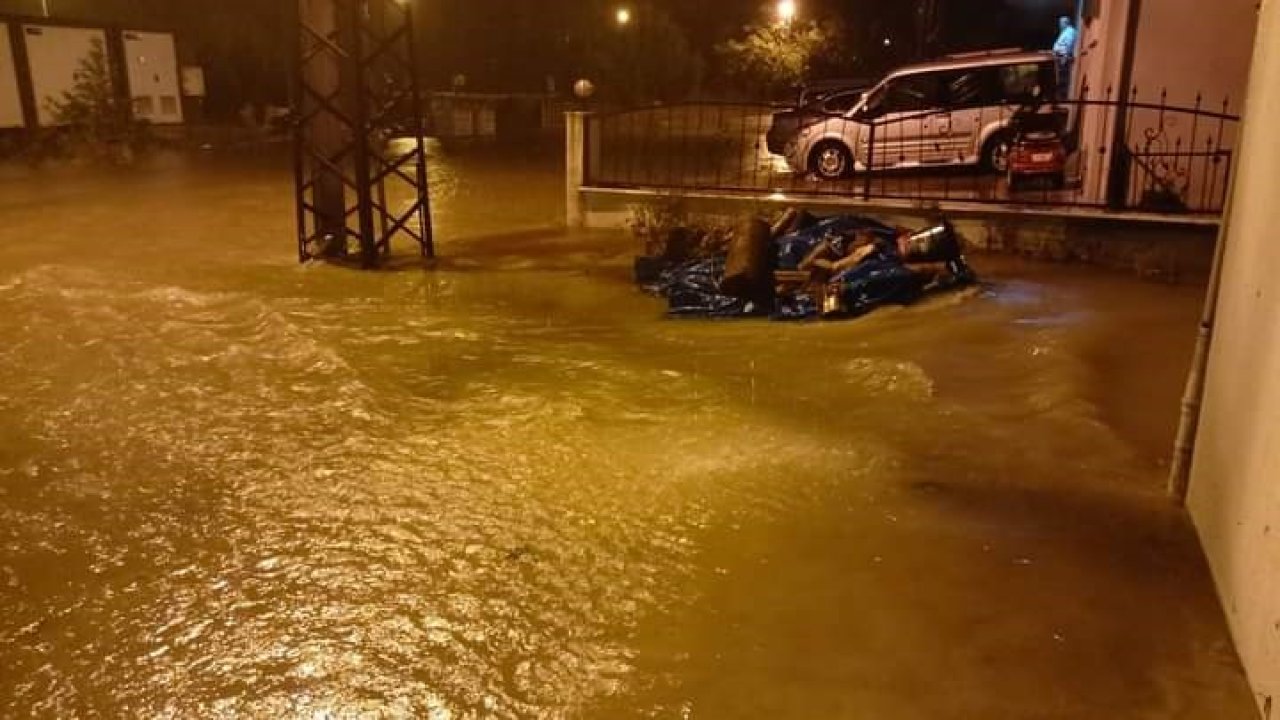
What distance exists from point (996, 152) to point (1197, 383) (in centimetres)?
1053

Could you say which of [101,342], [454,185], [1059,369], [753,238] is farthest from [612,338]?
[454,185]

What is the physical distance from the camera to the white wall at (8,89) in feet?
73.2

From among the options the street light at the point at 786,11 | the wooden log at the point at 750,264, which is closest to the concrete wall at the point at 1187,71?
the wooden log at the point at 750,264

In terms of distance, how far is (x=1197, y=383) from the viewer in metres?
4.74

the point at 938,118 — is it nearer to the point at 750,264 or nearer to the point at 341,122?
the point at 750,264

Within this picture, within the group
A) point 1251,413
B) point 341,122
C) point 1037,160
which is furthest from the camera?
point 1037,160

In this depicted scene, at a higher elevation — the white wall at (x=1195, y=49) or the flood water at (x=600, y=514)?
the white wall at (x=1195, y=49)

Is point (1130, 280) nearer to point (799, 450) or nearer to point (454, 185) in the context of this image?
point (799, 450)

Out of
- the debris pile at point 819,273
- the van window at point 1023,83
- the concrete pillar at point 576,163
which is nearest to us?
the debris pile at point 819,273

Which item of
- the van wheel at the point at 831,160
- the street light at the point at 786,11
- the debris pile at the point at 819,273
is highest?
the street light at the point at 786,11

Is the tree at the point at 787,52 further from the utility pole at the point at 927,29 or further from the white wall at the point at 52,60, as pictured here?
the white wall at the point at 52,60

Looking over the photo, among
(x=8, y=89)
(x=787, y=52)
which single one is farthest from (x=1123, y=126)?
(x=8, y=89)

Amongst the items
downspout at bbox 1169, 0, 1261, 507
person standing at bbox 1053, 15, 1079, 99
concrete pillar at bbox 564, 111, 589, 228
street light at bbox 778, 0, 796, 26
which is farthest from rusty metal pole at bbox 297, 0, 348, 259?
street light at bbox 778, 0, 796, 26

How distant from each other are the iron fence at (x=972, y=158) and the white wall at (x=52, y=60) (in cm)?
1365
